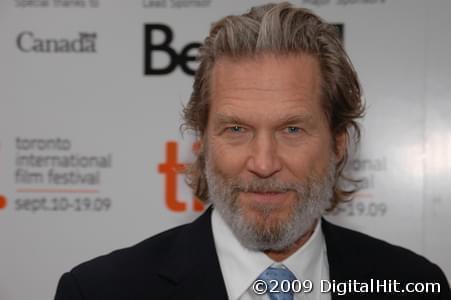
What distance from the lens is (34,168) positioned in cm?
252

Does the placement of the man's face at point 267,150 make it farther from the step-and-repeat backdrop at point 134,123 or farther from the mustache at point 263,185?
the step-and-repeat backdrop at point 134,123

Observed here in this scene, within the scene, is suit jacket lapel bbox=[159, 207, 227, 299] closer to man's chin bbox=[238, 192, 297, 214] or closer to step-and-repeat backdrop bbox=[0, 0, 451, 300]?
man's chin bbox=[238, 192, 297, 214]

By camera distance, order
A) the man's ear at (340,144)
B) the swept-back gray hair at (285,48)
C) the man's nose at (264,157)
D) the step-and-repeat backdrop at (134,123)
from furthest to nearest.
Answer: the step-and-repeat backdrop at (134,123), the man's ear at (340,144), the swept-back gray hair at (285,48), the man's nose at (264,157)

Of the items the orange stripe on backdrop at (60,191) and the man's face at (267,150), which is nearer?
the man's face at (267,150)

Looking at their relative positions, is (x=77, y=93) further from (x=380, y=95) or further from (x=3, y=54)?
(x=380, y=95)

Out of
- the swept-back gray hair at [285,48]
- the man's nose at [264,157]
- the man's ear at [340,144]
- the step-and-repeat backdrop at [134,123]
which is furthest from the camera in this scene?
the step-and-repeat backdrop at [134,123]

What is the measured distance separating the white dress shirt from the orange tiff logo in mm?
790

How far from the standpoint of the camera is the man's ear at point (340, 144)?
6.07ft

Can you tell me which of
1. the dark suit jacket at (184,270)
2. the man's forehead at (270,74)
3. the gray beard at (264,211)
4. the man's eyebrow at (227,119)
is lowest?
the dark suit jacket at (184,270)

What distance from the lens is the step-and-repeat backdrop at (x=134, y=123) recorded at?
2.50 m

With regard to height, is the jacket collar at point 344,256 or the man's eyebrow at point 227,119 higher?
the man's eyebrow at point 227,119

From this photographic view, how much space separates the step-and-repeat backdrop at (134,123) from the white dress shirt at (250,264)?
82 cm

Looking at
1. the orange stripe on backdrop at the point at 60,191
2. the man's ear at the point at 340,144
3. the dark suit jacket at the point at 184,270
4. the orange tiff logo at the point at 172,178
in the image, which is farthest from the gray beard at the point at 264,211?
the orange stripe on backdrop at the point at 60,191

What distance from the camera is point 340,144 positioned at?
1.87 metres
